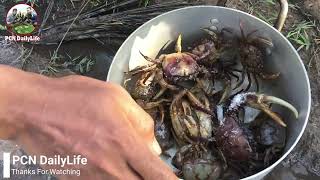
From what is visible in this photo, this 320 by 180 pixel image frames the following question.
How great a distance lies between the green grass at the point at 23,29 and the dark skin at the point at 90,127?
Answer: 1317 millimetres

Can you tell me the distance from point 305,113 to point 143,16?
0.77 metres

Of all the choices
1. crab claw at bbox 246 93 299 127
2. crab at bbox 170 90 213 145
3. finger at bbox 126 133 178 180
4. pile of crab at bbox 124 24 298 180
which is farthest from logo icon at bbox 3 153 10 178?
finger at bbox 126 133 178 180

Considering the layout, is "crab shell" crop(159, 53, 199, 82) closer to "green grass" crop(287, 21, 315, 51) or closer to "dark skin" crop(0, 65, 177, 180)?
"green grass" crop(287, 21, 315, 51)

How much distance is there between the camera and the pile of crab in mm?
1690

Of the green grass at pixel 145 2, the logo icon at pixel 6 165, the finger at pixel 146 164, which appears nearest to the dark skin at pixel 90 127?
the finger at pixel 146 164

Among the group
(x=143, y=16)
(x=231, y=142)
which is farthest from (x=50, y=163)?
(x=143, y=16)

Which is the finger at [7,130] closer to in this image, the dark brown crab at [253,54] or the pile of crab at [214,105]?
the pile of crab at [214,105]

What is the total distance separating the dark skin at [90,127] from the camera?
0.74m

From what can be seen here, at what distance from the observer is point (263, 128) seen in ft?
5.68

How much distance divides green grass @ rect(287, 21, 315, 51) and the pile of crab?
11.0 inches

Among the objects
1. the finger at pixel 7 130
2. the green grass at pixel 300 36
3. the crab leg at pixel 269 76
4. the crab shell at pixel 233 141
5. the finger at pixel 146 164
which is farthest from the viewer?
the green grass at pixel 300 36

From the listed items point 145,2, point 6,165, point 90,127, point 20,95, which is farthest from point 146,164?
point 145,2

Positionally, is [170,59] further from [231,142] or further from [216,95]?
[231,142]

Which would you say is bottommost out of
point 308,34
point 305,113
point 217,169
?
point 217,169
